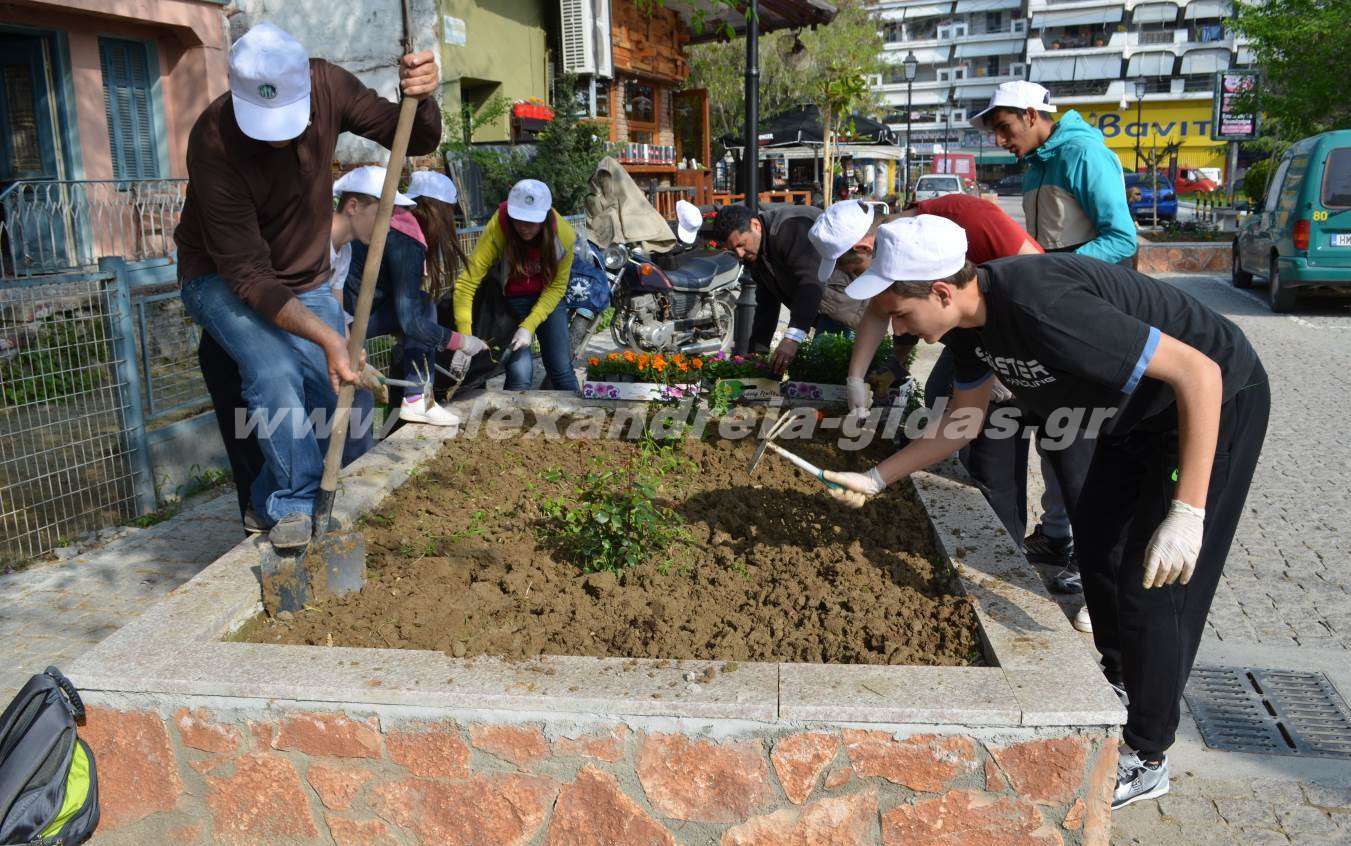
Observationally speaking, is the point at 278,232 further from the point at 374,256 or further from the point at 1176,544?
the point at 1176,544

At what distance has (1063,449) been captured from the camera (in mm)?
3891

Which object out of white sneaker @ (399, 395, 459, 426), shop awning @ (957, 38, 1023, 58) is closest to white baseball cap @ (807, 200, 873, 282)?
white sneaker @ (399, 395, 459, 426)

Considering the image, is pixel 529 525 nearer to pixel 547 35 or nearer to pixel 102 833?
pixel 102 833

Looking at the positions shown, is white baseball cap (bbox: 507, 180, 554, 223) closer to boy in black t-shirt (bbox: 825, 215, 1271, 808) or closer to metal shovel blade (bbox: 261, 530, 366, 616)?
metal shovel blade (bbox: 261, 530, 366, 616)

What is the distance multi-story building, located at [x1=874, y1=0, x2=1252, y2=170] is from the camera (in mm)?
66375

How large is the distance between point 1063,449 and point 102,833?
320 cm

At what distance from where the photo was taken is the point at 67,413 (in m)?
5.06

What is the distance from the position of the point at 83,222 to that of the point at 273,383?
1014 cm

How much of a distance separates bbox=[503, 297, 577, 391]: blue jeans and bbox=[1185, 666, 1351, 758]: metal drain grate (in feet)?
12.6

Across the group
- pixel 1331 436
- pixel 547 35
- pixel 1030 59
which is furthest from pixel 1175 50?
pixel 1331 436

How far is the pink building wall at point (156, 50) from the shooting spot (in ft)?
38.7

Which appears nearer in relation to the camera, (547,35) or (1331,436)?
(1331,436)

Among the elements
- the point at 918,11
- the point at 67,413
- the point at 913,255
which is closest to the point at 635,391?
the point at 67,413

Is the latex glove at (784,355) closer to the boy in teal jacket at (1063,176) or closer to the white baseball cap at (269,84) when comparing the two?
the boy in teal jacket at (1063,176)
